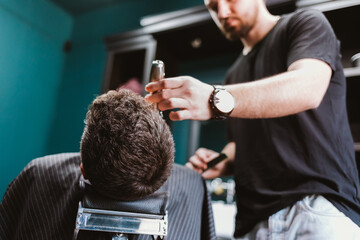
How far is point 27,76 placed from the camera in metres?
3.69

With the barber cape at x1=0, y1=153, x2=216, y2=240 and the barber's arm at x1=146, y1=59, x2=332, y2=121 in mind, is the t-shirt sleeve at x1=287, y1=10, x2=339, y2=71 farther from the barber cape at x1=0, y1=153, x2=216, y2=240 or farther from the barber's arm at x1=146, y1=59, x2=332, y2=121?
the barber cape at x1=0, y1=153, x2=216, y2=240

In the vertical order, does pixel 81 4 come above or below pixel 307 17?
above

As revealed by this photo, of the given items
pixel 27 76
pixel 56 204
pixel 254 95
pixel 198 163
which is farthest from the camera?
pixel 27 76

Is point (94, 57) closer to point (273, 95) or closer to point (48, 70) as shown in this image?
point (48, 70)

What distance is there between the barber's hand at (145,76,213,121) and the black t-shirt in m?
0.53

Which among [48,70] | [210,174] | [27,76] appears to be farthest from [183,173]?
[48,70]

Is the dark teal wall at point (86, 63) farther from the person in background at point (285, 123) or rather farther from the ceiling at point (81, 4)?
the person in background at point (285, 123)

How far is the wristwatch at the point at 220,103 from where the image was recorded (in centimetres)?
92

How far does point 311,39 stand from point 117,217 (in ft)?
3.43

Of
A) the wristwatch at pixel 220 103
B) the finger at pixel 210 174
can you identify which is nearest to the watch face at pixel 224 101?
the wristwatch at pixel 220 103

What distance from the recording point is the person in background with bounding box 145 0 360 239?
96 cm

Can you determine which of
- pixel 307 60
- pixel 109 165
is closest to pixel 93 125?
pixel 109 165

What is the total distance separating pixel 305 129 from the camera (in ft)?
4.28

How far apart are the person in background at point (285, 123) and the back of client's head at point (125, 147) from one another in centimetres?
7
